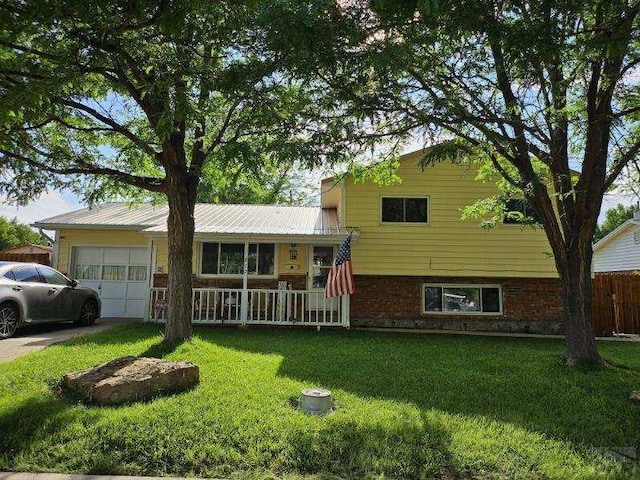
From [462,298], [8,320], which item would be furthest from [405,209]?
[8,320]

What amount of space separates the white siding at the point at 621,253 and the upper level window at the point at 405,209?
40.8 ft

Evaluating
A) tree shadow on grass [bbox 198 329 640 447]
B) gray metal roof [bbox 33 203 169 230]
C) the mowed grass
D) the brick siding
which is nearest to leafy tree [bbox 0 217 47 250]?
gray metal roof [bbox 33 203 169 230]

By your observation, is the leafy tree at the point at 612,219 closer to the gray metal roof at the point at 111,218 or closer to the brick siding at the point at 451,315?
the brick siding at the point at 451,315

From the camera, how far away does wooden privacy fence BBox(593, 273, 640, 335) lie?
13.3 meters

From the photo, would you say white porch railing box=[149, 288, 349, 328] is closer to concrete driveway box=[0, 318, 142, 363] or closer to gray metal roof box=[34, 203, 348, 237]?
gray metal roof box=[34, 203, 348, 237]

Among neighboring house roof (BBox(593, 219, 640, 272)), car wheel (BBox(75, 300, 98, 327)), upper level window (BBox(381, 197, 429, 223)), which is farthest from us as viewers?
neighboring house roof (BBox(593, 219, 640, 272))

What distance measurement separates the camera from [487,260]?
1312 centimetres

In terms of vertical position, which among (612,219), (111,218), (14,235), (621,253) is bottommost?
(621,253)

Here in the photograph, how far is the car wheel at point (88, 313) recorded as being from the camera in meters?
11.4

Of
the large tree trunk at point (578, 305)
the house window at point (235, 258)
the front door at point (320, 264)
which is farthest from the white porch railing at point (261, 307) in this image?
the large tree trunk at point (578, 305)

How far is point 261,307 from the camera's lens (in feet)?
43.5

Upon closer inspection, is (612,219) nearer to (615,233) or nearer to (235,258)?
(615,233)

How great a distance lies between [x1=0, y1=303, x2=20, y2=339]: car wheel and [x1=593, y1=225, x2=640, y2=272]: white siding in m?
22.3

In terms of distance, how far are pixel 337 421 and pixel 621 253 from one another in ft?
76.4
